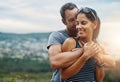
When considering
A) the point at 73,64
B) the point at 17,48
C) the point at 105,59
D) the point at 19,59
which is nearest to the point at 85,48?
the point at 73,64

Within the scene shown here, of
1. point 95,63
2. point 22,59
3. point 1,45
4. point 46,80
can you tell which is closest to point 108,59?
point 95,63

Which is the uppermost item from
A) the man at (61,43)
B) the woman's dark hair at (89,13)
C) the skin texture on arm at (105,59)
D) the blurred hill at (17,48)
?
the woman's dark hair at (89,13)

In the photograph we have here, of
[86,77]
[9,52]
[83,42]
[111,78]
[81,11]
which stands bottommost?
[9,52]

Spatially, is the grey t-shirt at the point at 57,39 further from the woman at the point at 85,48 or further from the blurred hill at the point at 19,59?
the blurred hill at the point at 19,59

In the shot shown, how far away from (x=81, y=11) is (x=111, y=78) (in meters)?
22.6

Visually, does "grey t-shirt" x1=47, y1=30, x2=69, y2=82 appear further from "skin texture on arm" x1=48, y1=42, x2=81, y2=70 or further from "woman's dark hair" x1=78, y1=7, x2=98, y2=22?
"woman's dark hair" x1=78, y1=7, x2=98, y2=22

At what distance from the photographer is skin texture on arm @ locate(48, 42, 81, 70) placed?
339cm

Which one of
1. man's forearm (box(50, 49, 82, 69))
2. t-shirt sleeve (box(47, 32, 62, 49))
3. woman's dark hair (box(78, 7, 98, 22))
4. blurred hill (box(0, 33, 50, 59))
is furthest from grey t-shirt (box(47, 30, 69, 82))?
blurred hill (box(0, 33, 50, 59))

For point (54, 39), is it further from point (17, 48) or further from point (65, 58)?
point (17, 48)

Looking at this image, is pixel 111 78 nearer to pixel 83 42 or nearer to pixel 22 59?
pixel 83 42

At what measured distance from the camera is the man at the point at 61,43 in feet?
11.2

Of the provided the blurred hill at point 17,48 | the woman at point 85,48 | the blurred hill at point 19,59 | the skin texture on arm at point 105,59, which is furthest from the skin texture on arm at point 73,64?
the blurred hill at point 17,48

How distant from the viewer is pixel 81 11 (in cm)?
349

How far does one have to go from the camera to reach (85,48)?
338 centimetres
